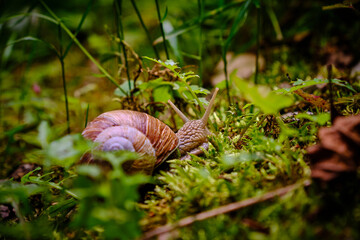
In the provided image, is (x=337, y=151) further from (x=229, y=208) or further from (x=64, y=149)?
(x=64, y=149)

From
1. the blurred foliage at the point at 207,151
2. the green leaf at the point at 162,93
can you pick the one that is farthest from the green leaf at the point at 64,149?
the green leaf at the point at 162,93

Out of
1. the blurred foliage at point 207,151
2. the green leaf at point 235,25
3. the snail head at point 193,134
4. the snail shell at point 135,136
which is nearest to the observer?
the blurred foliage at point 207,151

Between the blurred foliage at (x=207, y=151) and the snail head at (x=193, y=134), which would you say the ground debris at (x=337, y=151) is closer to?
the blurred foliage at (x=207, y=151)

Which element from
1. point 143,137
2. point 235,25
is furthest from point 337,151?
point 235,25

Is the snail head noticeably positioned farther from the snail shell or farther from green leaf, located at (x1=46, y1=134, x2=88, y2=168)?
A: green leaf, located at (x1=46, y1=134, x2=88, y2=168)

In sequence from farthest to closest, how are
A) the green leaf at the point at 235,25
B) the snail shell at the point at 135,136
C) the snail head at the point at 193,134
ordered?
the green leaf at the point at 235,25 → the snail head at the point at 193,134 → the snail shell at the point at 135,136

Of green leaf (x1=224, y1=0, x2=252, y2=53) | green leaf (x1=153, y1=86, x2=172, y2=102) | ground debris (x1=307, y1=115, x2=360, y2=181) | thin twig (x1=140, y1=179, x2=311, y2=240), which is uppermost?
green leaf (x1=224, y1=0, x2=252, y2=53)

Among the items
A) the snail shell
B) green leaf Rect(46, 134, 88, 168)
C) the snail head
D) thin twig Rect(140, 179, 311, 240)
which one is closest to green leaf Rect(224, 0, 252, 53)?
the snail head

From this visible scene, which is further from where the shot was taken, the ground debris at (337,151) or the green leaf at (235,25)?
the green leaf at (235,25)
